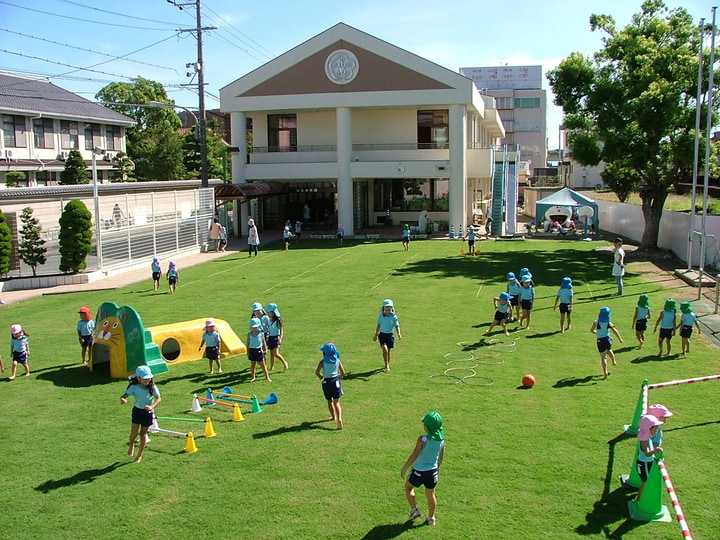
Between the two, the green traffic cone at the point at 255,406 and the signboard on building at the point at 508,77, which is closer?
the green traffic cone at the point at 255,406

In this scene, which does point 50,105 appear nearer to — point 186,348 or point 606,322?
point 186,348

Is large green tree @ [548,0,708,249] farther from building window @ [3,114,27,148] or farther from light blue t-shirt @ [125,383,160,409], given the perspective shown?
building window @ [3,114,27,148]

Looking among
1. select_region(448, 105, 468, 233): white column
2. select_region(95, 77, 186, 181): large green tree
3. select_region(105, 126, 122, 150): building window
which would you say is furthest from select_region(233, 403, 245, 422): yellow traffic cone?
select_region(105, 126, 122, 150): building window

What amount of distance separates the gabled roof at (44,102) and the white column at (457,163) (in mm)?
28185

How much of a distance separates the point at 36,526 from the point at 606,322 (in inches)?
440

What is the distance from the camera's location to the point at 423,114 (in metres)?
46.3

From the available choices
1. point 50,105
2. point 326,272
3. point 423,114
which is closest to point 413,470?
point 326,272

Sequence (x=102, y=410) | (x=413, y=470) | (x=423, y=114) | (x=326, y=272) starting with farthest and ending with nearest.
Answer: (x=423, y=114) → (x=326, y=272) → (x=102, y=410) → (x=413, y=470)

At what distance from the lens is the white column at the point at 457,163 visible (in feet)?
142

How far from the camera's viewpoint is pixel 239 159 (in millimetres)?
46031

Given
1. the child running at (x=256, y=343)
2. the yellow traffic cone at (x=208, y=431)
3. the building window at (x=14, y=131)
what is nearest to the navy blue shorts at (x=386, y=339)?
the child running at (x=256, y=343)

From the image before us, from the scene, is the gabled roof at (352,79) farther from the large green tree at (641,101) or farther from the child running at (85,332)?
the child running at (85,332)

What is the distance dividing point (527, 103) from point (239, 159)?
67.5 metres

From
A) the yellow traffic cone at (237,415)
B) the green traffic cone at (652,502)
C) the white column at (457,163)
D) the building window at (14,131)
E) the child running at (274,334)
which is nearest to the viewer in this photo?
the green traffic cone at (652,502)
